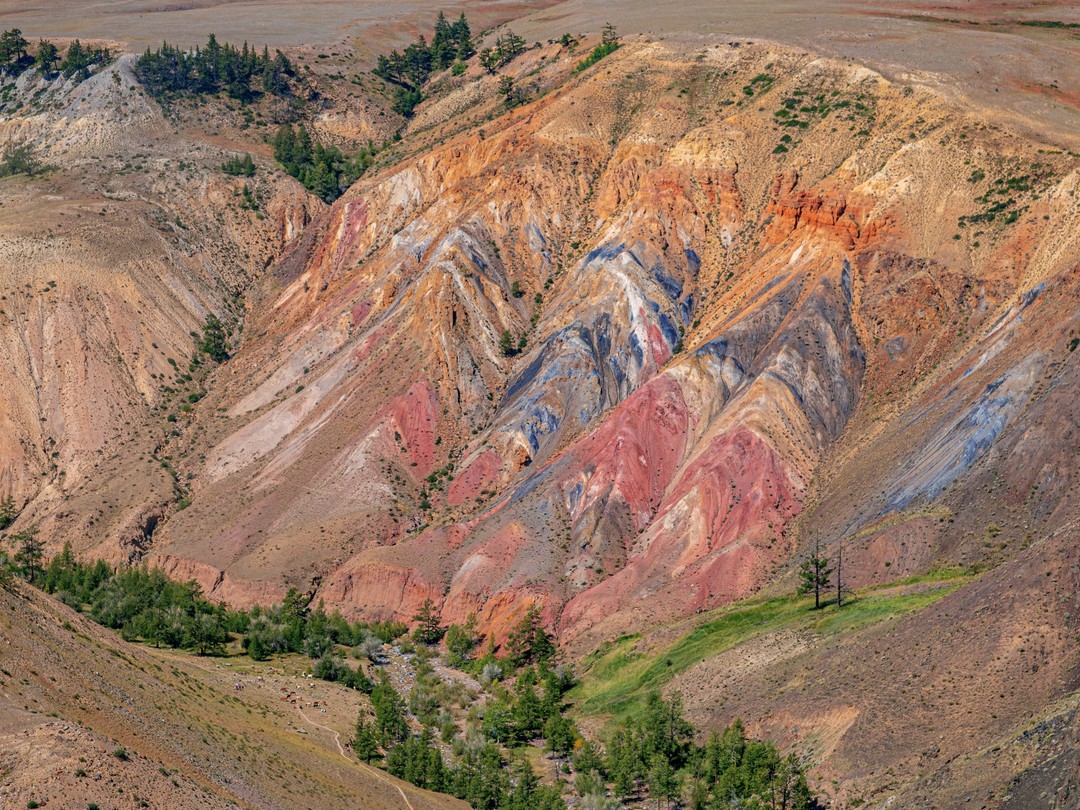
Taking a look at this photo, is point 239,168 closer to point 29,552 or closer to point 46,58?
point 46,58

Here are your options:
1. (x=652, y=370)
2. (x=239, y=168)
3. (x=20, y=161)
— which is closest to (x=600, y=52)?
(x=239, y=168)

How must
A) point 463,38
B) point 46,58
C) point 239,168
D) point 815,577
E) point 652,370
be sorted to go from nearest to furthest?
point 815,577
point 652,370
point 239,168
point 46,58
point 463,38

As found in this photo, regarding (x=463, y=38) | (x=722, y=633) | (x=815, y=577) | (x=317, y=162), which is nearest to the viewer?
(x=815, y=577)

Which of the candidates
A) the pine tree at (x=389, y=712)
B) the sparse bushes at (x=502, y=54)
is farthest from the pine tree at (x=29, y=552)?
the sparse bushes at (x=502, y=54)

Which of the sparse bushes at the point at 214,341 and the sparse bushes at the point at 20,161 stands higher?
the sparse bushes at the point at 20,161

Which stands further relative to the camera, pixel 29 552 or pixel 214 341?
pixel 214 341

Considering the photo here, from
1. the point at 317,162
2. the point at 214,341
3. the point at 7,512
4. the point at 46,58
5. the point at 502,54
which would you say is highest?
the point at 46,58

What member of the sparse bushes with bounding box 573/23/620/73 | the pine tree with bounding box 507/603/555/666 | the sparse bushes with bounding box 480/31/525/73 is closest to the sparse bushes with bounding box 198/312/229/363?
the sparse bushes with bounding box 573/23/620/73

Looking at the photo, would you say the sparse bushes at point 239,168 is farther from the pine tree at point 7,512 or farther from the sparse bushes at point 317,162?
the pine tree at point 7,512
